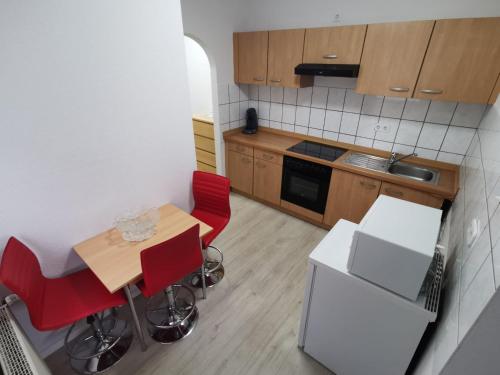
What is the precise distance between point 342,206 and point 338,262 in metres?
1.46

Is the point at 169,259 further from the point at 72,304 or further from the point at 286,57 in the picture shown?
the point at 286,57

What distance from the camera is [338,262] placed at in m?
1.33

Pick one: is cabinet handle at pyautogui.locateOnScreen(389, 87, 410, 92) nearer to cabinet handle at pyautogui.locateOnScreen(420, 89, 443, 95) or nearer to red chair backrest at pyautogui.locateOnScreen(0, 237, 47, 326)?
cabinet handle at pyautogui.locateOnScreen(420, 89, 443, 95)

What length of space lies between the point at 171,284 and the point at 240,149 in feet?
6.71

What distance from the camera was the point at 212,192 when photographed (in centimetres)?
223

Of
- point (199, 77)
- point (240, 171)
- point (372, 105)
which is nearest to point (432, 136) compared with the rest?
point (372, 105)

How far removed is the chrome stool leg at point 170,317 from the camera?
1.84 metres

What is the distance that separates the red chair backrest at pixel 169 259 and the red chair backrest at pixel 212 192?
2.14 ft

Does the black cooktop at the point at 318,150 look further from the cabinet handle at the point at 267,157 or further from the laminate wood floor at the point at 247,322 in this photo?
the laminate wood floor at the point at 247,322

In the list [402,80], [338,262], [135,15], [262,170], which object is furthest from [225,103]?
[338,262]

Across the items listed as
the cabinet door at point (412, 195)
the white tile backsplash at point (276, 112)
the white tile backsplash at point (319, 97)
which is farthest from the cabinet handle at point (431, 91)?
the white tile backsplash at point (276, 112)

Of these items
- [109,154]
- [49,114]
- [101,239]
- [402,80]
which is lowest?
[101,239]

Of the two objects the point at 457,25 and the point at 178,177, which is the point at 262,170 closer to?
the point at 178,177

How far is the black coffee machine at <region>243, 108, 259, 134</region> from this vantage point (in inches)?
135
